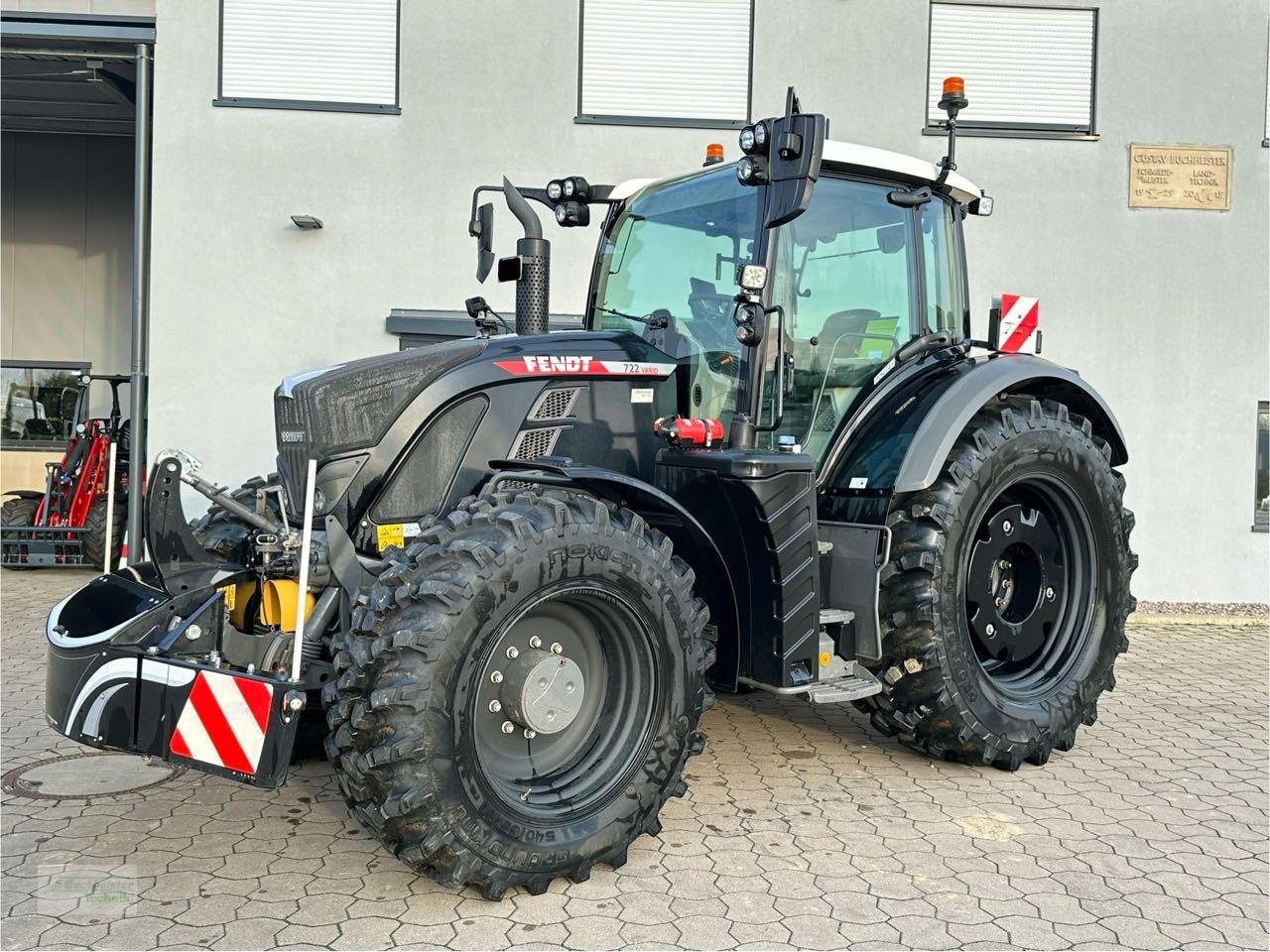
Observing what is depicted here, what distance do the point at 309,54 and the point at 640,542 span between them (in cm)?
711

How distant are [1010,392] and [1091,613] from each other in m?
1.09

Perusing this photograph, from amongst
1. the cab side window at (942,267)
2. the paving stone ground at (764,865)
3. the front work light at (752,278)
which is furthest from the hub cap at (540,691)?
the cab side window at (942,267)

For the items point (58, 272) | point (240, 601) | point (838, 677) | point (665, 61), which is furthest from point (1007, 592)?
point (58, 272)

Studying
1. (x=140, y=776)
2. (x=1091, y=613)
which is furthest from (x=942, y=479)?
(x=140, y=776)

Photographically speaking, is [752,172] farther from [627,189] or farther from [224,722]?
[224,722]

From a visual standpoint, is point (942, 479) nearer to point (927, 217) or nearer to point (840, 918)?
point (927, 217)

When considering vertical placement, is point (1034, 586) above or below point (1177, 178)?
below

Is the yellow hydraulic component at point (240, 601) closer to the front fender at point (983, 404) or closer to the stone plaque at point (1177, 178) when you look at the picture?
the front fender at point (983, 404)

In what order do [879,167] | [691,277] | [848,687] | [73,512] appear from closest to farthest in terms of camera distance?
1. [848,687]
2. [691,277]
3. [879,167]
4. [73,512]

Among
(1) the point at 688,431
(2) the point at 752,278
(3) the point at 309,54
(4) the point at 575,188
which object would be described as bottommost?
(1) the point at 688,431

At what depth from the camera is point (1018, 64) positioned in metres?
9.38

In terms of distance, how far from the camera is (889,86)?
9273mm

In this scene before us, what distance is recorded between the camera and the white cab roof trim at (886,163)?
445 centimetres

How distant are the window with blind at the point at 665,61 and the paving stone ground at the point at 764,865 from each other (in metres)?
5.88
